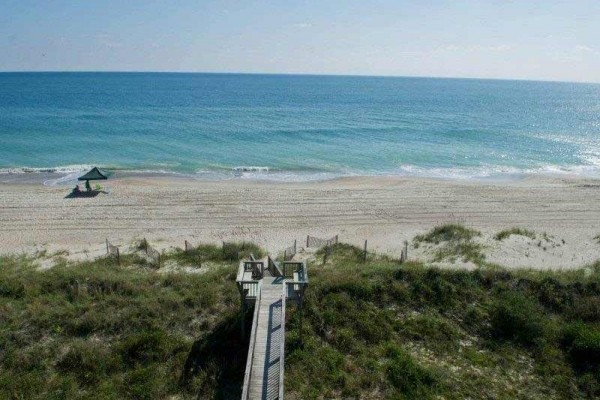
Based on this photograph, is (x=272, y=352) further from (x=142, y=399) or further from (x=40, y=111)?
(x=40, y=111)

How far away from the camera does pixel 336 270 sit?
16.1 metres

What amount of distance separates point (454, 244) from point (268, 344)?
12587 mm

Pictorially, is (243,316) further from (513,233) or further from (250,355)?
(513,233)

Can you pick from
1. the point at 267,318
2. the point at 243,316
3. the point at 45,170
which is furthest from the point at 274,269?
the point at 45,170

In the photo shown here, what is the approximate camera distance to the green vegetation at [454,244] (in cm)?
1939

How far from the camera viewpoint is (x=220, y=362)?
1180 centimetres

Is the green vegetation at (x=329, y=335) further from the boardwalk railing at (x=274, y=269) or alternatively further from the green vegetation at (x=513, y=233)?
the green vegetation at (x=513, y=233)

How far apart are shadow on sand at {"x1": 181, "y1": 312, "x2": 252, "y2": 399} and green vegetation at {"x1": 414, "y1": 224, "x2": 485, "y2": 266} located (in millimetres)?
10133

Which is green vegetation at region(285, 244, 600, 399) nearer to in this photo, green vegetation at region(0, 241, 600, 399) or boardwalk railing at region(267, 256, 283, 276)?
green vegetation at region(0, 241, 600, 399)

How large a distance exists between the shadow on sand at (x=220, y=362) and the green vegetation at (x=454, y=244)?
10133mm

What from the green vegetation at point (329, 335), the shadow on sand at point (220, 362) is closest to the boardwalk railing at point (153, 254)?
the green vegetation at point (329, 335)

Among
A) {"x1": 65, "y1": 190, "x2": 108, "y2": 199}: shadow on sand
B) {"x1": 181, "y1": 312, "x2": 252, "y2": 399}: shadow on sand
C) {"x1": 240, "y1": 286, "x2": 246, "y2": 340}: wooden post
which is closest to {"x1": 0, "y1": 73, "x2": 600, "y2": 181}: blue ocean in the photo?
{"x1": 65, "y1": 190, "x2": 108, "y2": 199}: shadow on sand

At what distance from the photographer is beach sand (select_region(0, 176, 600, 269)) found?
21.6 m

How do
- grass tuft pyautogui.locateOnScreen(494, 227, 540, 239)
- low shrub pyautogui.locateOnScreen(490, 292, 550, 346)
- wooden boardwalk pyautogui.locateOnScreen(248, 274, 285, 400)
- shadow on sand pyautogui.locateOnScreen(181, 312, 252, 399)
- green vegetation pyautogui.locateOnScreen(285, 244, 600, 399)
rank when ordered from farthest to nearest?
grass tuft pyautogui.locateOnScreen(494, 227, 540, 239)
low shrub pyautogui.locateOnScreen(490, 292, 550, 346)
green vegetation pyautogui.locateOnScreen(285, 244, 600, 399)
shadow on sand pyautogui.locateOnScreen(181, 312, 252, 399)
wooden boardwalk pyautogui.locateOnScreen(248, 274, 285, 400)
